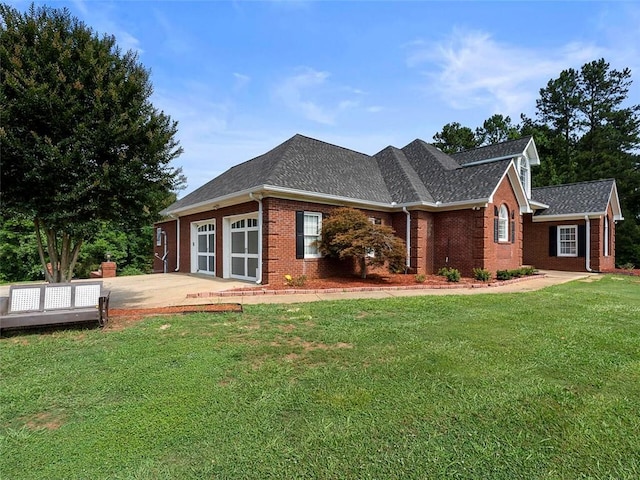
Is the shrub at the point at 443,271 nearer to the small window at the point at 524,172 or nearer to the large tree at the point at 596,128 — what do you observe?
the small window at the point at 524,172

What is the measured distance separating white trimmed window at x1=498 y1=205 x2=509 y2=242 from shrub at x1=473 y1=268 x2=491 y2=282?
8.80 feet

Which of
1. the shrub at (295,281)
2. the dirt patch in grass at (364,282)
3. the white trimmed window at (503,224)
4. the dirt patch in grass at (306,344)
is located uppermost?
the white trimmed window at (503,224)

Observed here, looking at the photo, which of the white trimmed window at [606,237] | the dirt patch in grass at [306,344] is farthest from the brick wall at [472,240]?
the dirt patch in grass at [306,344]

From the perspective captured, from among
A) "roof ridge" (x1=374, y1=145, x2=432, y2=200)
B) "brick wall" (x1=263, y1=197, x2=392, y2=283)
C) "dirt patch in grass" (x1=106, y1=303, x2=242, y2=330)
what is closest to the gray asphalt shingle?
"roof ridge" (x1=374, y1=145, x2=432, y2=200)

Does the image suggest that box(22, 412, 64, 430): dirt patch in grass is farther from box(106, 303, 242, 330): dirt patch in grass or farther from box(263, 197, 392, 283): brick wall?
box(263, 197, 392, 283): brick wall

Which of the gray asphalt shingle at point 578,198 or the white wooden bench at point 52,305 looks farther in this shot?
the gray asphalt shingle at point 578,198

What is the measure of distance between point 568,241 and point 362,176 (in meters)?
13.7

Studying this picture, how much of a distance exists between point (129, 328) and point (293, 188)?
6.93 m

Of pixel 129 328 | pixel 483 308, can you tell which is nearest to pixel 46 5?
pixel 129 328

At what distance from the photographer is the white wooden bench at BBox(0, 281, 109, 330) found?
5602 millimetres

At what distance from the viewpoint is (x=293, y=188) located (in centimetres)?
1156

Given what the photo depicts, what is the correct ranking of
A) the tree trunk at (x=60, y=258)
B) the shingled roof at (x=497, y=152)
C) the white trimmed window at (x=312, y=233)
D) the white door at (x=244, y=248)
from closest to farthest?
the tree trunk at (x=60, y=258) < the white trimmed window at (x=312, y=233) < the white door at (x=244, y=248) < the shingled roof at (x=497, y=152)

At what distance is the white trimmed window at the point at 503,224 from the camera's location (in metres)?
15.2

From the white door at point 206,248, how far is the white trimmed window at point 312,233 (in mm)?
5188
